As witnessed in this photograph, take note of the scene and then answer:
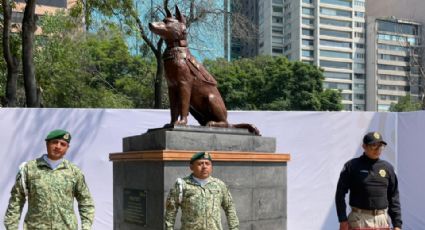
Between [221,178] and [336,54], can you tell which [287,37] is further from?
[221,178]

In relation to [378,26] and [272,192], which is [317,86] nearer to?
[272,192]

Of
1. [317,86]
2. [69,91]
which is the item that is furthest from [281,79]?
[69,91]

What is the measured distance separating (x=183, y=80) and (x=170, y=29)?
0.57 meters

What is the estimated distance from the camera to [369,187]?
4.40m

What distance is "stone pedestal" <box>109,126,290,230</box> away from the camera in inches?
195

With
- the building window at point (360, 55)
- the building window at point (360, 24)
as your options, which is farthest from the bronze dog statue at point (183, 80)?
the building window at point (360, 24)

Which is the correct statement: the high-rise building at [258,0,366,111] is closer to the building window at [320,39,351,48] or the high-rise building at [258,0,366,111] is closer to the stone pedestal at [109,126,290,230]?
the building window at [320,39,351,48]

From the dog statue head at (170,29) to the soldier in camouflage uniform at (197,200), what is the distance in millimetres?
1877

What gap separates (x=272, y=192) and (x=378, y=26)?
2941 inches

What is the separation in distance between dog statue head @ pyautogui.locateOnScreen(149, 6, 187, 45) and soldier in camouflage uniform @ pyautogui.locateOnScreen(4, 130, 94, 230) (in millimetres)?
1826

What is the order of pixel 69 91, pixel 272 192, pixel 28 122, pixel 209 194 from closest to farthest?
pixel 209 194 → pixel 272 192 → pixel 28 122 → pixel 69 91

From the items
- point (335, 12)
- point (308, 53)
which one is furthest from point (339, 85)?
point (335, 12)

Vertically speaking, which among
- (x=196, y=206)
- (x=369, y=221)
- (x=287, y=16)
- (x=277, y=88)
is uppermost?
(x=287, y=16)

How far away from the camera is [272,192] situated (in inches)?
225
